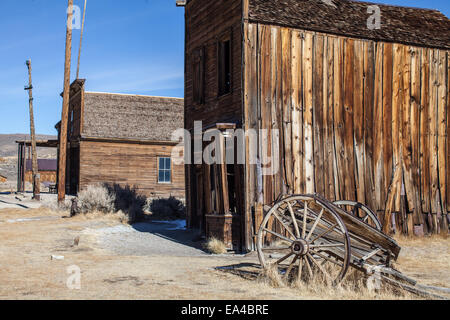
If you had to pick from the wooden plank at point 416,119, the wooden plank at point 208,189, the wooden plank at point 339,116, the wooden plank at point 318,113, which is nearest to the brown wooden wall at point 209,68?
the wooden plank at point 208,189

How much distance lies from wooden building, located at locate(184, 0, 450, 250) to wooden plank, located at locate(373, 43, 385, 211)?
0.03 metres

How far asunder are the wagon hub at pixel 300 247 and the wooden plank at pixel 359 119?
6.45 meters

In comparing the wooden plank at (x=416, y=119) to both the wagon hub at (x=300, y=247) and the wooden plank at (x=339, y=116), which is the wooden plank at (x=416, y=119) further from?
the wagon hub at (x=300, y=247)

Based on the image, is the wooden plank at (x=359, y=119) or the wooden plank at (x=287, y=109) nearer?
the wooden plank at (x=287, y=109)

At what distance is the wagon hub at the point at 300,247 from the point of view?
23.5 feet

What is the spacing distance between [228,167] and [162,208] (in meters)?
6.89

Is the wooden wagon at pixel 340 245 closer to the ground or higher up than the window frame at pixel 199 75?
closer to the ground

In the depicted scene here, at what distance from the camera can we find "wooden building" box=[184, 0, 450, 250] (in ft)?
40.0

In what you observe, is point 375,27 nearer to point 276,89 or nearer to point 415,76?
point 415,76

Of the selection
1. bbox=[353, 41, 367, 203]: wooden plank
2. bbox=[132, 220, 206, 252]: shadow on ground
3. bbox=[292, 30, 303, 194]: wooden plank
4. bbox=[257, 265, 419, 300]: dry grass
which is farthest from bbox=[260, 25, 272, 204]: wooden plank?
bbox=[257, 265, 419, 300]: dry grass

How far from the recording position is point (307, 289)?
7000mm

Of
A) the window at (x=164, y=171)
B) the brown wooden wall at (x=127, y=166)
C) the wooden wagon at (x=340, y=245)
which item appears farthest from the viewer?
the window at (x=164, y=171)

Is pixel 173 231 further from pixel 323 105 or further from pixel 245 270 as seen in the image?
pixel 245 270
